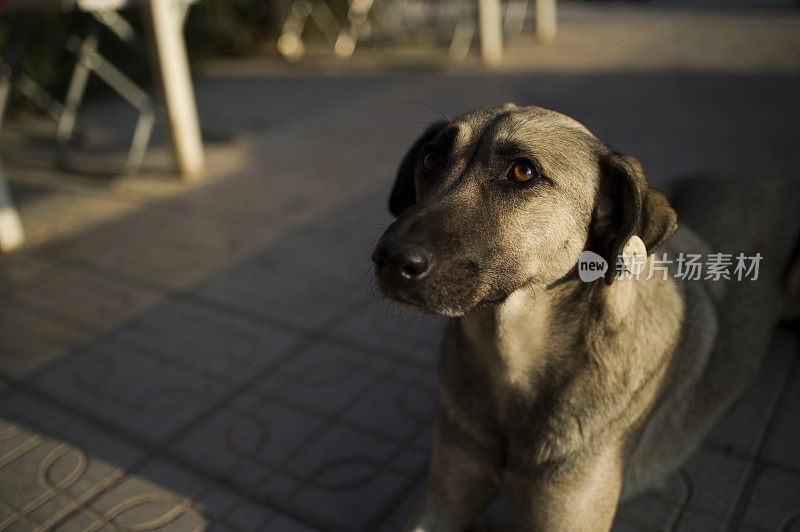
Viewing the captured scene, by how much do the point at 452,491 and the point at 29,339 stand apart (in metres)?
2.70

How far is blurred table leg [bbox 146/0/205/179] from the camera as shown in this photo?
5223mm

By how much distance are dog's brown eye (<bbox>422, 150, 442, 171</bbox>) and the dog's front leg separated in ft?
3.08

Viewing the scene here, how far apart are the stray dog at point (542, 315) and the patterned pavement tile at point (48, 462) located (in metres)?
1.41

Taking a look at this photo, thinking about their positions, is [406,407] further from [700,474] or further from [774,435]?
[774,435]

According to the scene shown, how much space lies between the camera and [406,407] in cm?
304

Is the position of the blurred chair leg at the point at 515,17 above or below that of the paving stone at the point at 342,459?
above

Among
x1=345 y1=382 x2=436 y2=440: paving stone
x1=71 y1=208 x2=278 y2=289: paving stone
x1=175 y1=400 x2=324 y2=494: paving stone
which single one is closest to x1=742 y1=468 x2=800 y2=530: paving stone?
x1=345 y1=382 x2=436 y2=440: paving stone

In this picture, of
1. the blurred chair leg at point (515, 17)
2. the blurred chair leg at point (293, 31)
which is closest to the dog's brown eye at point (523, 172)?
the blurred chair leg at point (293, 31)

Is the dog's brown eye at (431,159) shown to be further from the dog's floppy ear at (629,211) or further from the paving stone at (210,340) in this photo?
the paving stone at (210,340)

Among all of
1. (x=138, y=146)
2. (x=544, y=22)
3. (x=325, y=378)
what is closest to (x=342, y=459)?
(x=325, y=378)

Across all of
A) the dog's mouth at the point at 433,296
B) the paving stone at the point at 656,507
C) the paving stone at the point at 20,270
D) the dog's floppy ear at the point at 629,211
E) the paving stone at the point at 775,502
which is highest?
the dog's floppy ear at the point at 629,211

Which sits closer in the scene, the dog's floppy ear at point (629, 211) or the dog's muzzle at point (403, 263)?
the dog's muzzle at point (403, 263)

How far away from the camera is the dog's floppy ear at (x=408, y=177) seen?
239 cm

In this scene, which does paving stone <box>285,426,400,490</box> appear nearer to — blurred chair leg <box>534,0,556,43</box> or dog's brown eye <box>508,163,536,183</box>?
dog's brown eye <box>508,163,536,183</box>
